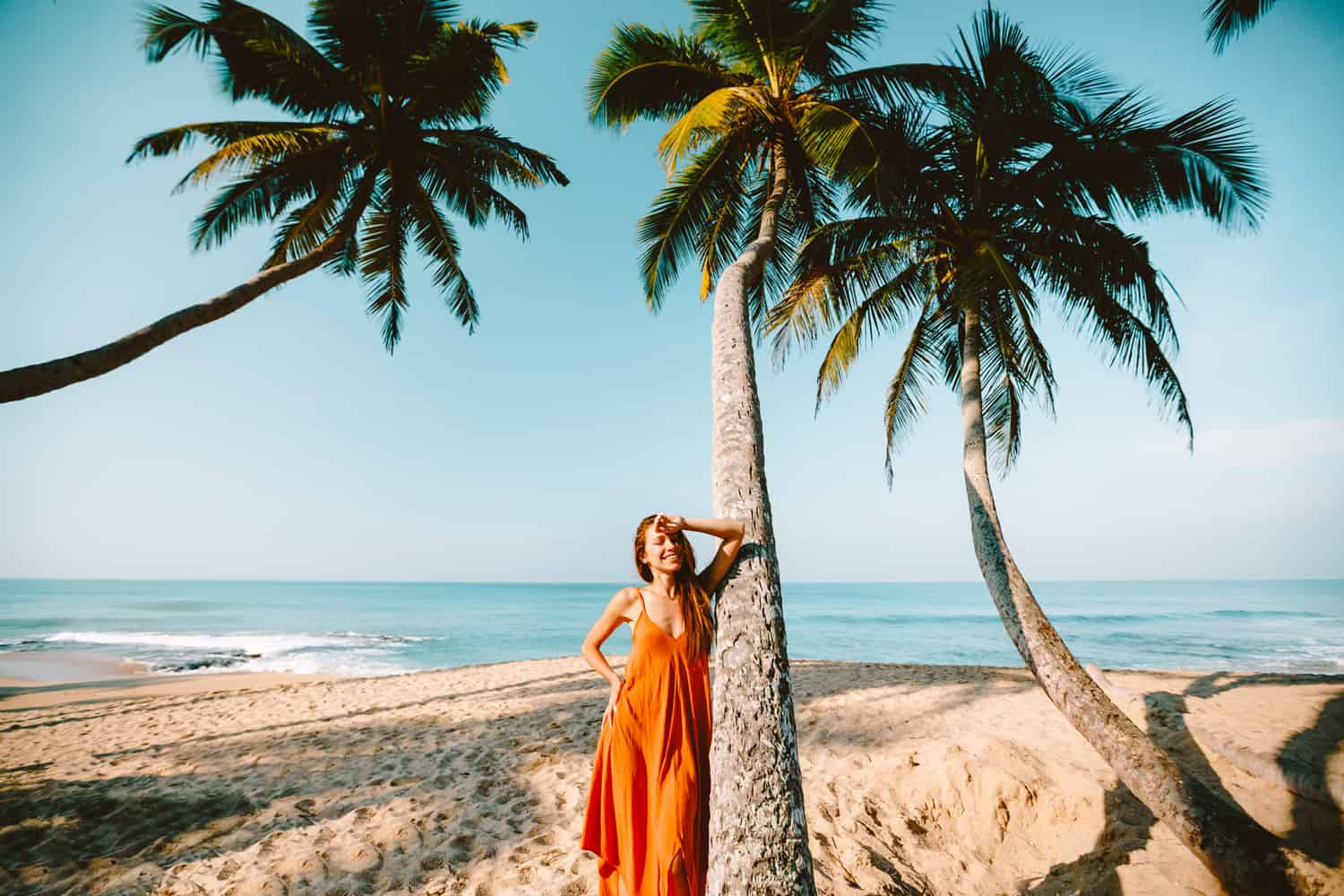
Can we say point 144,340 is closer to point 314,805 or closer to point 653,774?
point 314,805

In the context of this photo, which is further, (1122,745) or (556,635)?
(556,635)

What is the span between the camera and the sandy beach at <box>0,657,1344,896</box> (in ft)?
11.7

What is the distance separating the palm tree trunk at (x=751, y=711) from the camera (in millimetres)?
2119

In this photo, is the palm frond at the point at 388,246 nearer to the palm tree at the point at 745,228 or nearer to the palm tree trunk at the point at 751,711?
the palm tree at the point at 745,228

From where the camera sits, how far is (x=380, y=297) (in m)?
9.86

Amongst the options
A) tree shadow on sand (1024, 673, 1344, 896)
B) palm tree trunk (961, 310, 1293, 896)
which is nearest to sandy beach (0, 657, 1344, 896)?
tree shadow on sand (1024, 673, 1344, 896)

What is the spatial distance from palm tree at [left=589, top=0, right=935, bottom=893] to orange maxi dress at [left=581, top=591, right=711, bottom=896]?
24 cm

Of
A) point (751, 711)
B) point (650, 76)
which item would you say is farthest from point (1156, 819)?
point (650, 76)

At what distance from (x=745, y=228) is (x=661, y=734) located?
6.67 meters

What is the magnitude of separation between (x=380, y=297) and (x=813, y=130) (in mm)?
8345

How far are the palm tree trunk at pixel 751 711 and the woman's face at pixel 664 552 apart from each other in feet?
0.94

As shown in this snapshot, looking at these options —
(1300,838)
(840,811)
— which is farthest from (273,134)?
(1300,838)

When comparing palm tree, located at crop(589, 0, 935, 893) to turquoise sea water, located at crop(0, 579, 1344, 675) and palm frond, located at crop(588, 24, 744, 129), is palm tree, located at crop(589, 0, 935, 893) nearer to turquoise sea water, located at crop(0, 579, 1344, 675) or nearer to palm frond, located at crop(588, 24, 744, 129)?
Answer: palm frond, located at crop(588, 24, 744, 129)

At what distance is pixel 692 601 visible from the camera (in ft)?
9.07
